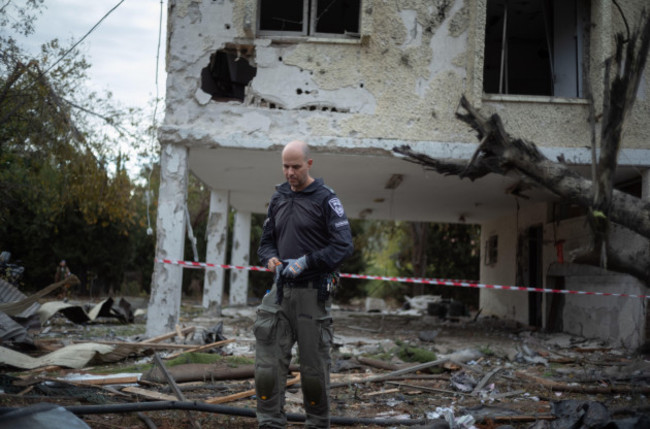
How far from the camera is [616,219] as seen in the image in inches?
217

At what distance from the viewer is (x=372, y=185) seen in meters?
12.2

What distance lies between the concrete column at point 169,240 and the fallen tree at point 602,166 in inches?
154

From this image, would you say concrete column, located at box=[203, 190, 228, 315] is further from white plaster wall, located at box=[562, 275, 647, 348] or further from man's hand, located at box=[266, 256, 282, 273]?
man's hand, located at box=[266, 256, 282, 273]

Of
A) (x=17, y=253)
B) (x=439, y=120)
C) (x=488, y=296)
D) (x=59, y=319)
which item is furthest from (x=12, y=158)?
(x=488, y=296)

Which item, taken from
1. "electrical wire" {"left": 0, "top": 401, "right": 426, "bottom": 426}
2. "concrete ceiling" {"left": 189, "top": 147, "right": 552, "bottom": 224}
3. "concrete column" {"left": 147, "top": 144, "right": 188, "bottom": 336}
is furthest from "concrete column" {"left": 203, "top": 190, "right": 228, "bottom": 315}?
"electrical wire" {"left": 0, "top": 401, "right": 426, "bottom": 426}

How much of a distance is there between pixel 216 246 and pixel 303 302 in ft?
34.7

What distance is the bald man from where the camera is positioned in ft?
11.2

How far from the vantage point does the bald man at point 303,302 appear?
3.40 meters

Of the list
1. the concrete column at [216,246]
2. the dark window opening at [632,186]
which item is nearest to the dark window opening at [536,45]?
the dark window opening at [632,186]

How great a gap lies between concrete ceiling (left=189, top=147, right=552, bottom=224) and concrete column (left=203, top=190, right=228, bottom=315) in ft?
1.59

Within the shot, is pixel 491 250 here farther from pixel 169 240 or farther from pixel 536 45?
pixel 169 240

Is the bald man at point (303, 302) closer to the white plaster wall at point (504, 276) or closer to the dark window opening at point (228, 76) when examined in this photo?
the dark window opening at point (228, 76)

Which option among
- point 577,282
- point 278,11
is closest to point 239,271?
point 278,11

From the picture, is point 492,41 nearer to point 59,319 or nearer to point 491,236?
point 491,236
